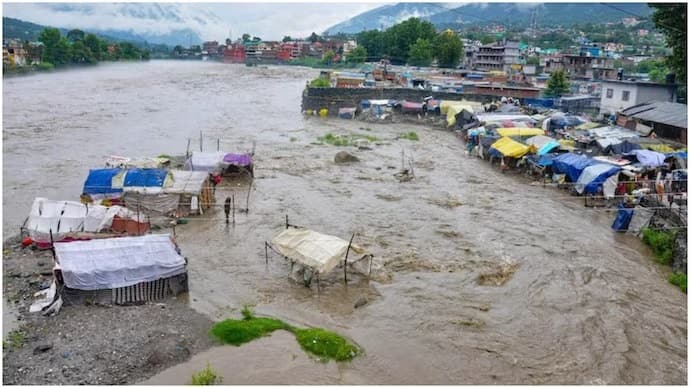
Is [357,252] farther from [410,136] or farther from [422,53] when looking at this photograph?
[422,53]

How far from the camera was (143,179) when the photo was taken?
17375 millimetres

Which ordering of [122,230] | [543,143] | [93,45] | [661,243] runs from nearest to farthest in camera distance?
[661,243], [122,230], [543,143], [93,45]

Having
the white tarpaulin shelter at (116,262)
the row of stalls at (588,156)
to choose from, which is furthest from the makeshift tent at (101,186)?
the row of stalls at (588,156)

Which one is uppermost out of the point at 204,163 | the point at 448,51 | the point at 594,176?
the point at 448,51

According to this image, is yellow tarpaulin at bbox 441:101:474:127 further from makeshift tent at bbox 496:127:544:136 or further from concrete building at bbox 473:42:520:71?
concrete building at bbox 473:42:520:71

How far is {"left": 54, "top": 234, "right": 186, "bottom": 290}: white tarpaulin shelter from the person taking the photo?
37.0 feet

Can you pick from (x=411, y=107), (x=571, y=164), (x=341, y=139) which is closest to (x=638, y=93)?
(x=571, y=164)

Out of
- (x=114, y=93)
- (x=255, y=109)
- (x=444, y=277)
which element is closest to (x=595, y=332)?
(x=444, y=277)

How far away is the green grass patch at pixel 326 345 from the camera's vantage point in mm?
10289

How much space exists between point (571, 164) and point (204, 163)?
44.7ft

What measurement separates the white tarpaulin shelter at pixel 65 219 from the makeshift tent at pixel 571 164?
15227mm

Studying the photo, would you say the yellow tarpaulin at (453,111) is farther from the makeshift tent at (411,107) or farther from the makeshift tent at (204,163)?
the makeshift tent at (204,163)

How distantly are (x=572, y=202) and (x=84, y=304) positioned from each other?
16.0m

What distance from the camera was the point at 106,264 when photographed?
37.8 feet
